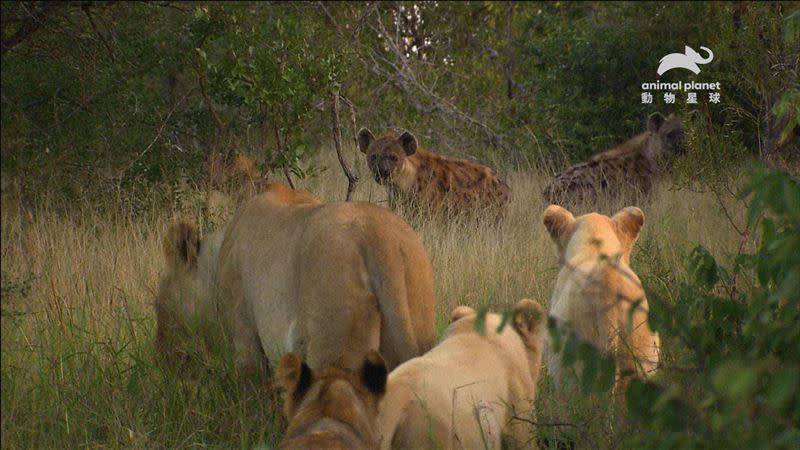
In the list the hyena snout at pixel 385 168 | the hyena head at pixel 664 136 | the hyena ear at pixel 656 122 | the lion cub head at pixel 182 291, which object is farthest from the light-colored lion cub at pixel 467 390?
the hyena ear at pixel 656 122

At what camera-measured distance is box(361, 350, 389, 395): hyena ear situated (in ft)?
11.7

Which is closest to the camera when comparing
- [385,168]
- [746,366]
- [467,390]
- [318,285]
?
[746,366]

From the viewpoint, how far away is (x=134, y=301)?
20.1 feet

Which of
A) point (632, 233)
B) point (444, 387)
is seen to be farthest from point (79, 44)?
point (444, 387)

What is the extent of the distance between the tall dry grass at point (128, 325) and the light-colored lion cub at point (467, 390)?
200mm

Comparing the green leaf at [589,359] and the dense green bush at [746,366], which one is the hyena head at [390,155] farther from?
the green leaf at [589,359]

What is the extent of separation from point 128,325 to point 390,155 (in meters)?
4.67

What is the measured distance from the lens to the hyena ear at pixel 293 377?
138 inches

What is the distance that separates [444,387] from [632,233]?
1.91 meters

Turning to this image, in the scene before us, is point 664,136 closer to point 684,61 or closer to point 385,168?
point 684,61

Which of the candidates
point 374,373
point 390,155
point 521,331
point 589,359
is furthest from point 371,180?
point 589,359

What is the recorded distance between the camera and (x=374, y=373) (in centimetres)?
359

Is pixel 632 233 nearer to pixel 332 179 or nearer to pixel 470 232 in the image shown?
pixel 470 232

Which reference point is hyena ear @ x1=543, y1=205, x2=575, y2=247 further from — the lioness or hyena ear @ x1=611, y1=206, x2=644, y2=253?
the lioness
